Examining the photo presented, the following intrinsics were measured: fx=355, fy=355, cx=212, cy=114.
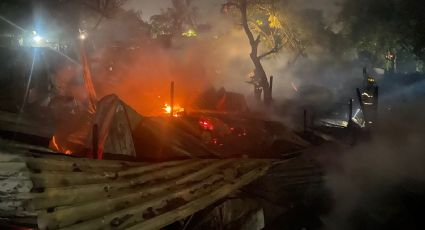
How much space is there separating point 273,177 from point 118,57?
86.0 feet

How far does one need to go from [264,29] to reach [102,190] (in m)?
23.8

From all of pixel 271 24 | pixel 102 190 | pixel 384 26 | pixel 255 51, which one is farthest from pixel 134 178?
pixel 384 26

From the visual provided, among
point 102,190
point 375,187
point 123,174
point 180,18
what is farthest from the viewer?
point 180,18

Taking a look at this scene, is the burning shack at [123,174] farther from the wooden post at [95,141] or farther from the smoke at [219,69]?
the smoke at [219,69]

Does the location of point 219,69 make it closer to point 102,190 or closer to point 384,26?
point 384,26

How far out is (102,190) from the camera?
161 inches

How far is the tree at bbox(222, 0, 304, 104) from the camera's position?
2327 cm

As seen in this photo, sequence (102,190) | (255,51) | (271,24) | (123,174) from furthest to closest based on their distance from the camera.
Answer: (271,24) → (255,51) → (123,174) → (102,190)

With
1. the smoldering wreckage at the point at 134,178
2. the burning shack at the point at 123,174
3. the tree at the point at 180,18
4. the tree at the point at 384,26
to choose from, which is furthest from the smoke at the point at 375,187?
the tree at the point at 180,18

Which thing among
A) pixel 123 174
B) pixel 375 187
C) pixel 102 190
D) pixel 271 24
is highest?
pixel 271 24

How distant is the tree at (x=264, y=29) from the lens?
2327cm

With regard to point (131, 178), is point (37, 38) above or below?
above

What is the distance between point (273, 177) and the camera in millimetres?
6660

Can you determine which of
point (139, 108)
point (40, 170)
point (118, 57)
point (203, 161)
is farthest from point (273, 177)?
point (118, 57)
